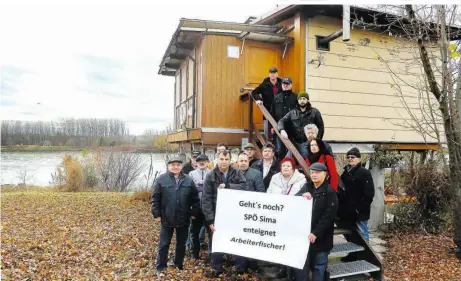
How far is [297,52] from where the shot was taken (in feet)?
27.3

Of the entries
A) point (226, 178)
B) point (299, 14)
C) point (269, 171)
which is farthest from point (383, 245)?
point (299, 14)

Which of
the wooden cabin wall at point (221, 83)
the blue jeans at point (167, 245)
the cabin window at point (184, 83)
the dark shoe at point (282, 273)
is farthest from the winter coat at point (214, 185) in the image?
the cabin window at point (184, 83)

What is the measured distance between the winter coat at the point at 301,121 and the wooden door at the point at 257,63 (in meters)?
2.55

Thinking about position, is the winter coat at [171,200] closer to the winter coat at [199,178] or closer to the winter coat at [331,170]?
the winter coat at [199,178]

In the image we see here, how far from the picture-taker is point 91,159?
823 inches

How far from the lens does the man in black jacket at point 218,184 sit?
5.02 m

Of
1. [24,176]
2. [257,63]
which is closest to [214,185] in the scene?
[257,63]

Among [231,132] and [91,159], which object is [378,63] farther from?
[91,159]

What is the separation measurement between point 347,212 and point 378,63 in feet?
16.6

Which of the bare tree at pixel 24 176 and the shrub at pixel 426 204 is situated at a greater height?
→ the shrub at pixel 426 204

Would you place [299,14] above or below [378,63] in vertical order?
above

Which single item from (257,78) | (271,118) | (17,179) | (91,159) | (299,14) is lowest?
(17,179)

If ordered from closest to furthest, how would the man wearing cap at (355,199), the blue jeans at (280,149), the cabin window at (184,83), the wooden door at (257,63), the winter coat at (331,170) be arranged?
the winter coat at (331,170), the man wearing cap at (355,199), the blue jeans at (280,149), the wooden door at (257,63), the cabin window at (184,83)

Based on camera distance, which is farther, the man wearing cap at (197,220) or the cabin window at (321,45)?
the cabin window at (321,45)
